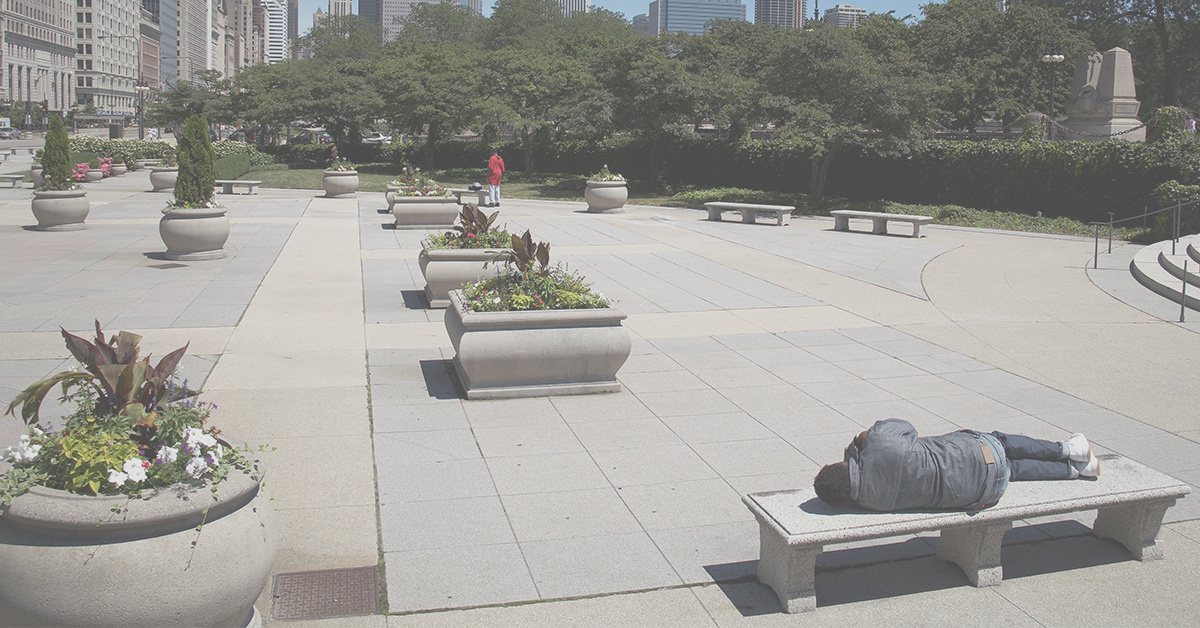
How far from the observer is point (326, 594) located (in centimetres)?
468

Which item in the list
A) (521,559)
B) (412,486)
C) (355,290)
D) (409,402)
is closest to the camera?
(521,559)

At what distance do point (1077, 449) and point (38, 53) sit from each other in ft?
519

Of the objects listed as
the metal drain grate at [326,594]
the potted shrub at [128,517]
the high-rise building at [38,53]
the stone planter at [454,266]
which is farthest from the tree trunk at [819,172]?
the high-rise building at [38,53]

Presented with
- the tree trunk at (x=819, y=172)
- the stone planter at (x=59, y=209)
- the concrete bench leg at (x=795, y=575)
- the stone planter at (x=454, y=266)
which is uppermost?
the tree trunk at (x=819, y=172)

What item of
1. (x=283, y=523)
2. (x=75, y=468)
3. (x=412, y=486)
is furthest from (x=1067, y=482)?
(x=75, y=468)

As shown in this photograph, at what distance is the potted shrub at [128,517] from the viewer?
11.3 feet

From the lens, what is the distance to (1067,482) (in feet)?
17.2

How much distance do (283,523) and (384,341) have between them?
4844 millimetres

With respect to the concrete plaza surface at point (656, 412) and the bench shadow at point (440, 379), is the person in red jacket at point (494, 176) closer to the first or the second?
the concrete plaza surface at point (656, 412)

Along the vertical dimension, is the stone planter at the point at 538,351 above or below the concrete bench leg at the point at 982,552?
above

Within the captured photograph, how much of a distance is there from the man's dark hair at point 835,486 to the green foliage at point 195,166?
1347 cm

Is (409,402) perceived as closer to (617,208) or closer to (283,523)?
(283,523)

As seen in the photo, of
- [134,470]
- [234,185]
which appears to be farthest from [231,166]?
[134,470]

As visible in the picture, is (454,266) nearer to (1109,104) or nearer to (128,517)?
(128,517)
